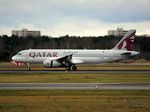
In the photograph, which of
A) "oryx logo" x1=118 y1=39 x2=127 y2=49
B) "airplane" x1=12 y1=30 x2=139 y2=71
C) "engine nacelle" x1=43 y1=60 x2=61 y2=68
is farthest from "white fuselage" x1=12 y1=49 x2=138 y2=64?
"oryx logo" x1=118 y1=39 x2=127 y2=49

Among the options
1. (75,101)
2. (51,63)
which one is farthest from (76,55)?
(75,101)

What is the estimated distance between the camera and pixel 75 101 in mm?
27016

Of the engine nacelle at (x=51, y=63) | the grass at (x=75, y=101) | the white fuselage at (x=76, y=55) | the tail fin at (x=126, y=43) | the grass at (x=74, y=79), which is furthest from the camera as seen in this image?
the tail fin at (x=126, y=43)

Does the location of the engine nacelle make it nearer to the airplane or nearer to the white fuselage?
the airplane

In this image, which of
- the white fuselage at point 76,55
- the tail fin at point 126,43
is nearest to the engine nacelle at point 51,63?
the white fuselage at point 76,55

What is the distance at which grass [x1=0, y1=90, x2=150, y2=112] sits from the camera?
75.9ft

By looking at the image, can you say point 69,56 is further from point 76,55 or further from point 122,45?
point 122,45

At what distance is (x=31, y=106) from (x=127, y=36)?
191 ft

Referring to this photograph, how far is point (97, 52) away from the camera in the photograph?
76.9 metres

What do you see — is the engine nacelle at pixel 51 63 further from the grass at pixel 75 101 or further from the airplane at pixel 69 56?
the grass at pixel 75 101

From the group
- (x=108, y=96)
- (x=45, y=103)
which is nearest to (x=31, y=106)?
(x=45, y=103)

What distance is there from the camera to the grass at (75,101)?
23125 millimetres

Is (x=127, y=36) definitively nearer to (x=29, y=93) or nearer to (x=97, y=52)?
(x=97, y=52)

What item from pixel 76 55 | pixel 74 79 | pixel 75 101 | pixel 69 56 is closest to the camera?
pixel 75 101
